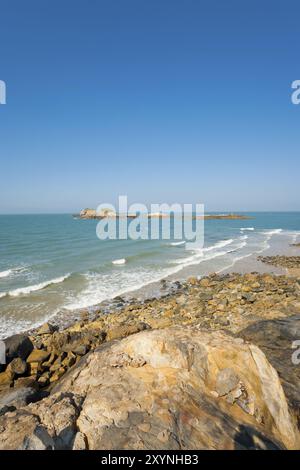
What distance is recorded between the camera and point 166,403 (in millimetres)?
3754

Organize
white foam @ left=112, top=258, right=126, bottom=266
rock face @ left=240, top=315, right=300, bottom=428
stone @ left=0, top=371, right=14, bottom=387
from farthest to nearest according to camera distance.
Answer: white foam @ left=112, top=258, right=126, bottom=266
stone @ left=0, top=371, right=14, bottom=387
rock face @ left=240, top=315, right=300, bottom=428

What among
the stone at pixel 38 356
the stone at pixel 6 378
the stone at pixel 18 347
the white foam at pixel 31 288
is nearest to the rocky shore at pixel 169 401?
the stone at pixel 6 378

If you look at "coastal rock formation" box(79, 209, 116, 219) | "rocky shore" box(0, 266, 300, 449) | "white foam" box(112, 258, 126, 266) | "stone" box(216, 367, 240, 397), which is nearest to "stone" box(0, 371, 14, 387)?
"rocky shore" box(0, 266, 300, 449)

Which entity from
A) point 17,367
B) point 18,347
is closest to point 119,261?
point 18,347

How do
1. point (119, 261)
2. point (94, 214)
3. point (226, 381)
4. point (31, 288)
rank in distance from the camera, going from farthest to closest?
point (94, 214) < point (119, 261) < point (31, 288) < point (226, 381)

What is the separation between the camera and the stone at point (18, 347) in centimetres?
939

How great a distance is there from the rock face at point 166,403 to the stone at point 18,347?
5.85m

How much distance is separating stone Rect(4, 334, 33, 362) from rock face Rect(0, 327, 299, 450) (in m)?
5.85

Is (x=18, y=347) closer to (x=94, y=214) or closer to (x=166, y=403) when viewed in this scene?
(x=166, y=403)

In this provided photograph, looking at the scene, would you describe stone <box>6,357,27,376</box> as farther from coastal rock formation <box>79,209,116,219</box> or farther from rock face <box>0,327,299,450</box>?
coastal rock formation <box>79,209,116,219</box>

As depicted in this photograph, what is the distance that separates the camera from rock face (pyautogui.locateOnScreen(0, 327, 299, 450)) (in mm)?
3295

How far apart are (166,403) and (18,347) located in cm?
794
